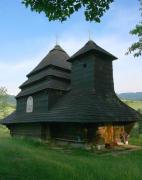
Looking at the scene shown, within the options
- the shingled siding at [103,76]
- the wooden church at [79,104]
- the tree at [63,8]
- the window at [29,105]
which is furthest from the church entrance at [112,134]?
the tree at [63,8]

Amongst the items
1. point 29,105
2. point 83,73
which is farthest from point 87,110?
point 29,105

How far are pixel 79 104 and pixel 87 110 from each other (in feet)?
4.08

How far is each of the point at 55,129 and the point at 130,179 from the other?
502 inches

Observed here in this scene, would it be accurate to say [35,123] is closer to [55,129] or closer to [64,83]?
[55,129]

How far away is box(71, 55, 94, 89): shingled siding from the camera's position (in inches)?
753

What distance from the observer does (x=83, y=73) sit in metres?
19.9

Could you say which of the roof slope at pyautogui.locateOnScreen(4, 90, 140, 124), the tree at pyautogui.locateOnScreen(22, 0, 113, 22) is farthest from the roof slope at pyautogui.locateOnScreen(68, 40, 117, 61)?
the tree at pyautogui.locateOnScreen(22, 0, 113, 22)

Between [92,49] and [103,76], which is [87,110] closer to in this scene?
[103,76]

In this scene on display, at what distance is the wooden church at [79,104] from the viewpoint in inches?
646

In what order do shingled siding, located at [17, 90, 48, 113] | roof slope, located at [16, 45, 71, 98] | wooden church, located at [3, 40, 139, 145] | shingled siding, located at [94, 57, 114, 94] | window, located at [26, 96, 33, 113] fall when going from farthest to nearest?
window, located at [26, 96, 33, 113] < roof slope, located at [16, 45, 71, 98] < shingled siding, located at [17, 90, 48, 113] < shingled siding, located at [94, 57, 114, 94] < wooden church, located at [3, 40, 139, 145]

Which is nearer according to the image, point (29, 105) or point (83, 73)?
point (83, 73)

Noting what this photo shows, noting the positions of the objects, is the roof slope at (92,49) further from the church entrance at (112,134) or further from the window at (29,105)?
the window at (29,105)

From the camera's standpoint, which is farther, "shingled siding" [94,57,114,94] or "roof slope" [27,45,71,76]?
"roof slope" [27,45,71,76]

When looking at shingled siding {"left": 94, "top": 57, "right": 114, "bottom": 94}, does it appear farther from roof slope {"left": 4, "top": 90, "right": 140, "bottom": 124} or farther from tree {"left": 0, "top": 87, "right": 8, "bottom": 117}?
tree {"left": 0, "top": 87, "right": 8, "bottom": 117}
